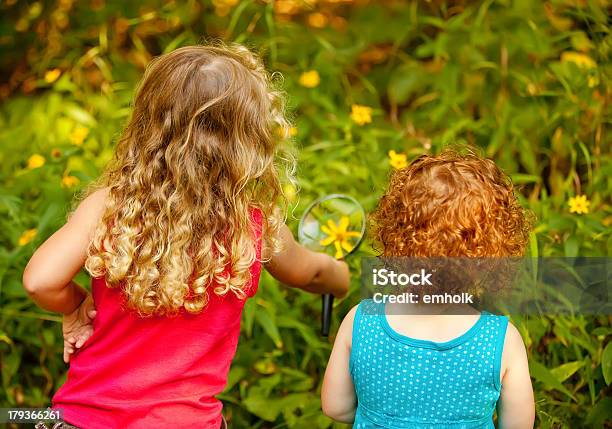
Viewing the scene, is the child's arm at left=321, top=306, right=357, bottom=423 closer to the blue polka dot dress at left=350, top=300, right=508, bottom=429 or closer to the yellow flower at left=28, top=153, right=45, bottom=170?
the blue polka dot dress at left=350, top=300, right=508, bottom=429

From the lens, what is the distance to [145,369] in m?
1.54

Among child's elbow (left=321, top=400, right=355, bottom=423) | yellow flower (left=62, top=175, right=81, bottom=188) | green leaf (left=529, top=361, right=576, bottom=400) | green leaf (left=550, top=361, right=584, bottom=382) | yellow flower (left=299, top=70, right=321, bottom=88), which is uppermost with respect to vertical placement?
yellow flower (left=299, top=70, right=321, bottom=88)

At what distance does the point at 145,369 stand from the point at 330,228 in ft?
1.93

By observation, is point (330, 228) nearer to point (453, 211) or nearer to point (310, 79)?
point (453, 211)

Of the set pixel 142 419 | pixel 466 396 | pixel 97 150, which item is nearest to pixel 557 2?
pixel 97 150

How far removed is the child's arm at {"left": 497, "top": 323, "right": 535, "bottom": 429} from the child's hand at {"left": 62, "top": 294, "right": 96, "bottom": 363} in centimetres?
72

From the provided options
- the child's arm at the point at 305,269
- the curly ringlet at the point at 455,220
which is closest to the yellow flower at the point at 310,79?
the child's arm at the point at 305,269

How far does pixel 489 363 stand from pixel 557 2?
159cm

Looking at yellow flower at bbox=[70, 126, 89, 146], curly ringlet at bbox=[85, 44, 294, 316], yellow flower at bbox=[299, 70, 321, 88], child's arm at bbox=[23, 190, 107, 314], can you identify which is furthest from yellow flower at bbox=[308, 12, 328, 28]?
child's arm at bbox=[23, 190, 107, 314]

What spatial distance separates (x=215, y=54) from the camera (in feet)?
4.96

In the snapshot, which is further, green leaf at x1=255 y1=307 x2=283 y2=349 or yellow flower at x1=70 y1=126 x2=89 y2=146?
yellow flower at x1=70 y1=126 x2=89 y2=146

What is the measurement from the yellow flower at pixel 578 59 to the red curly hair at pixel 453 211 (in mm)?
1315

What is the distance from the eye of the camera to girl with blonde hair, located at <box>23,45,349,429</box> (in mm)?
1483

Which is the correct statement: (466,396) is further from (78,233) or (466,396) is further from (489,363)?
(78,233)
